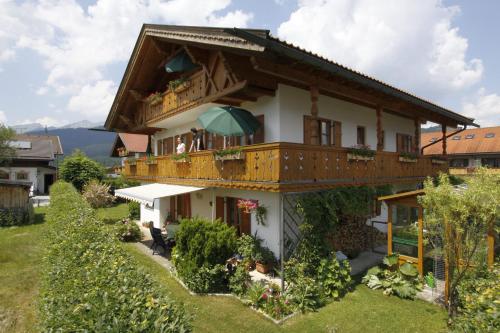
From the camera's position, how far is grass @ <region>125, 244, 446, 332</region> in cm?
701

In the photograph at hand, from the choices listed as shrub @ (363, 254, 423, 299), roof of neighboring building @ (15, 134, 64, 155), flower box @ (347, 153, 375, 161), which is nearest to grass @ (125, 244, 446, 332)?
shrub @ (363, 254, 423, 299)

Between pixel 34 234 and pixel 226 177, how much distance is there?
13.6 meters

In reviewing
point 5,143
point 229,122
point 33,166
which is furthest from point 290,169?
point 33,166

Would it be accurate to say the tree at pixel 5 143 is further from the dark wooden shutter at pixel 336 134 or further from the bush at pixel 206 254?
the dark wooden shutter at pixel 336 134

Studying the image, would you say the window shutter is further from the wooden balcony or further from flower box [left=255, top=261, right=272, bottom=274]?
flower box [left=255, top=261, right=272, bottom=274]

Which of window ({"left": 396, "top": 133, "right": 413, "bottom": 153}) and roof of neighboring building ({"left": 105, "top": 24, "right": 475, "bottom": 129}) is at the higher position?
roof of neighboring building ({"left": 105, "top": 24, "right": 475, "bottom": 129})

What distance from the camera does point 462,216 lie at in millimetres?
6711

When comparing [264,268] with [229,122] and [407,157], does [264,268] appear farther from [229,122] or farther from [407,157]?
[407,157]

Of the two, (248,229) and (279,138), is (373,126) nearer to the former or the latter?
(279,138)

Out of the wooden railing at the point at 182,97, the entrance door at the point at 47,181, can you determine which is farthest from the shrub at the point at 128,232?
the entrance door at the point at 47,181

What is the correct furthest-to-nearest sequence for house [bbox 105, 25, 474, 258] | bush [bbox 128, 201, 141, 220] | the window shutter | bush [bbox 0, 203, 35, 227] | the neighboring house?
1. the neighboring house
2. bush [bbox 128, 201, 141, 220]
3. bush [bbox 0, 203, 35, 227]
4. the window shutter
5. house [bbox 105, 25, 474, 258]

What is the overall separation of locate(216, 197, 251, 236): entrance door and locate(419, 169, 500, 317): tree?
6.83 meters

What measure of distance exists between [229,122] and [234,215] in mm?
4676

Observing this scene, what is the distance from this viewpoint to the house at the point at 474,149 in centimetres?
3459
